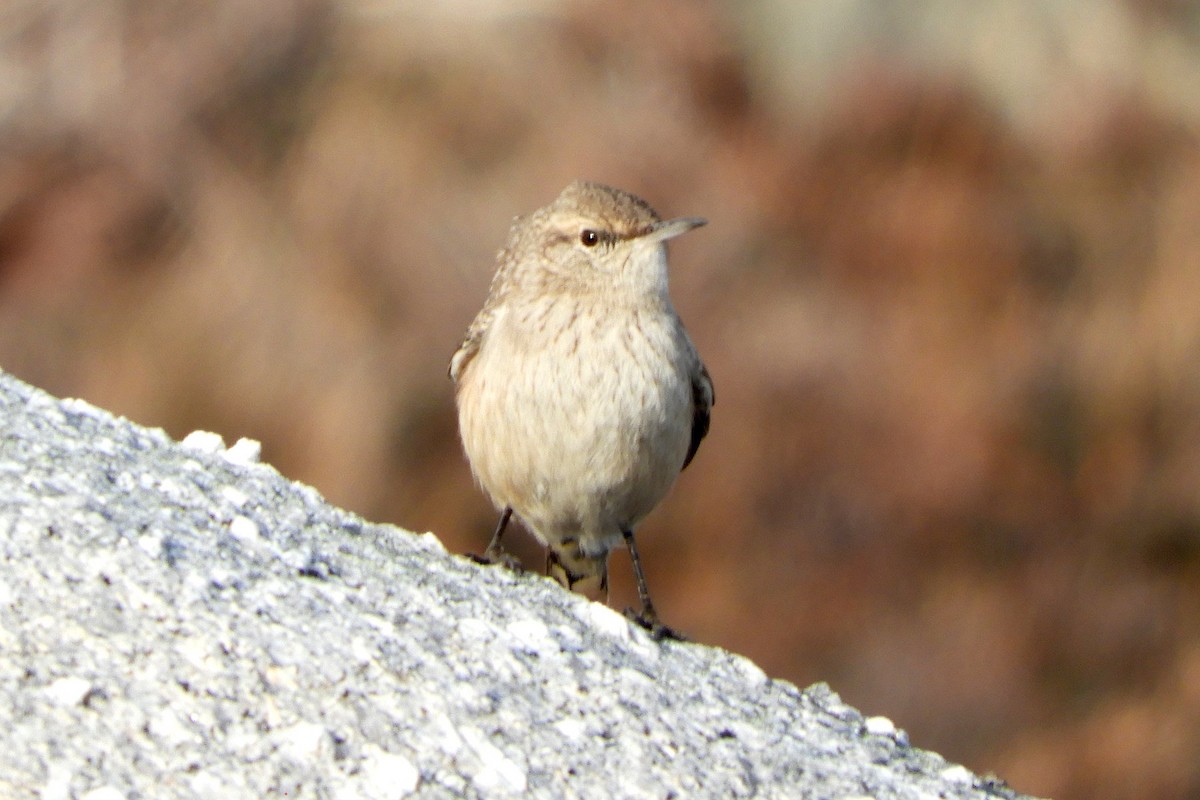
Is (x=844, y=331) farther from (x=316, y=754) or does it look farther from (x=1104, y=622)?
(x=316, y=754)

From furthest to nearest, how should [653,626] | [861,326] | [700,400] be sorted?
[861,326]
[700,400]
[653,626]

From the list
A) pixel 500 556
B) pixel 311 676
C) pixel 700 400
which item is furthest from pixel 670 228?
pixel 311 676

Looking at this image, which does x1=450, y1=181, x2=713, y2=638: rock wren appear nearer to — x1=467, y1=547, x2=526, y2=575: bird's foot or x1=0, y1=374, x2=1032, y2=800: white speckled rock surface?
x1=467, y1=547, x2=526, y2=575: bird's foot

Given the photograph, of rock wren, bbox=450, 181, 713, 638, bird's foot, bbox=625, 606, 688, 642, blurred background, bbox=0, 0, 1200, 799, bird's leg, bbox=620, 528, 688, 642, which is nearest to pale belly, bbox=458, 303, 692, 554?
rock wren, bbox=450, 181, 713, 638

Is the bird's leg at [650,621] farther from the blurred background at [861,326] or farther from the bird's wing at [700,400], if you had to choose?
the blurred background at [861,326]

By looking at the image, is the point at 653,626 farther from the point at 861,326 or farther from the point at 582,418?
the point at 861,326

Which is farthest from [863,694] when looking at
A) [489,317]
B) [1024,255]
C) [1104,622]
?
[489,317]
